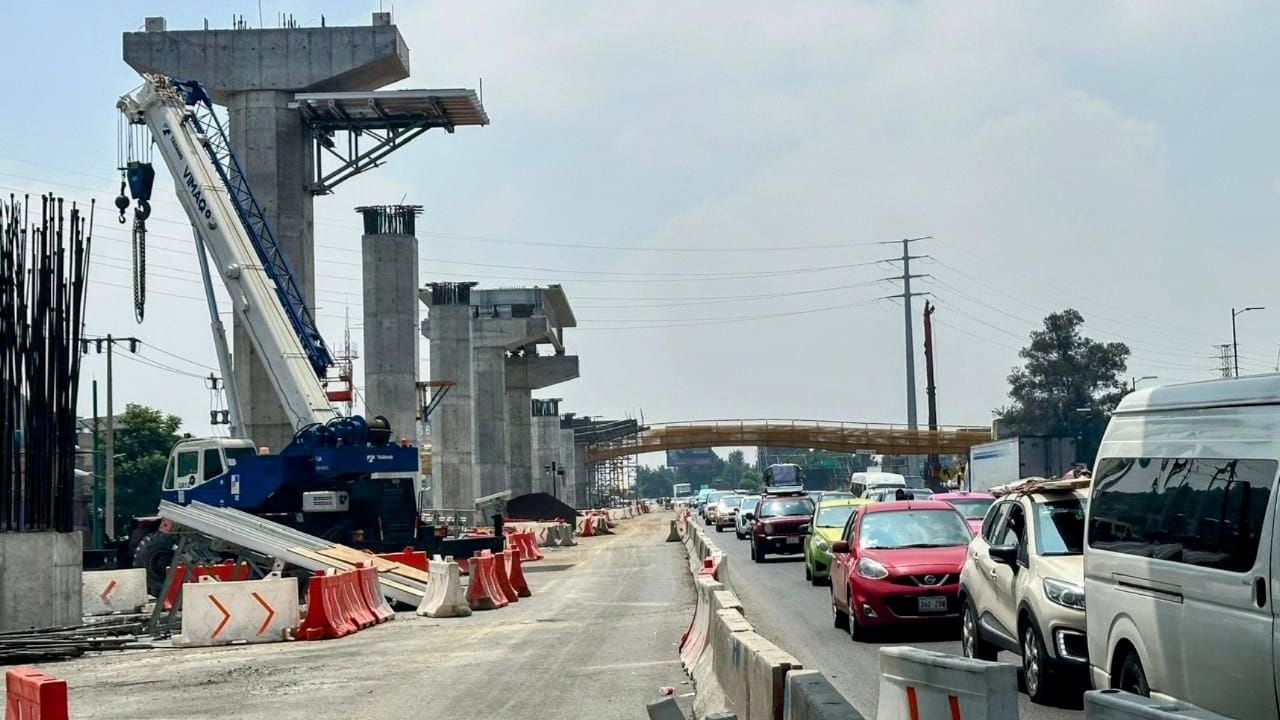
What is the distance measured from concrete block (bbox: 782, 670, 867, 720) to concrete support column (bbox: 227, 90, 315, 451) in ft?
117

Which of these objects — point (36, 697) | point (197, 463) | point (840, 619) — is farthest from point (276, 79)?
point (36, 697)

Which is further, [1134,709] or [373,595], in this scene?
[373,595]

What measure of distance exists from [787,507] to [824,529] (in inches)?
444

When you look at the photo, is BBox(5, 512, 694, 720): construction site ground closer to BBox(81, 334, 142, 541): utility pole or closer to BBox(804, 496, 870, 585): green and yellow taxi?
BBox(804, 496, 870, 585): green and yellow taxi

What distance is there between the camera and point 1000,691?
624 centimetres

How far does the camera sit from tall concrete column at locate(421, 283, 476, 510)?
64.9 metres

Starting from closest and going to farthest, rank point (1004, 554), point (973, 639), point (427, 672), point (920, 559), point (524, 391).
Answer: point (1004, 554) < point (973, 639) < point (427, 672) < point (920, 559) < point (524, 391)

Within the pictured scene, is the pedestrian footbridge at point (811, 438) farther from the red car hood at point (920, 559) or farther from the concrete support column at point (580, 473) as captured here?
the red car hood at point (920, 559)

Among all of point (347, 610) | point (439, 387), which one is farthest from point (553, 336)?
point (347, 610)

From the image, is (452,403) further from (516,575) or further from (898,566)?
(898,566)

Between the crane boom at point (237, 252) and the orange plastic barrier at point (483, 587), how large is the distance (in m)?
10.4

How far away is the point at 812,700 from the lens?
24.0 feet

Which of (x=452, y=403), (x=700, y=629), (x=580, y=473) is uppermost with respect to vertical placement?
(x=452, y=403)

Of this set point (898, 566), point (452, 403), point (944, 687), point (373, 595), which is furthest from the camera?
point (452, 403)
